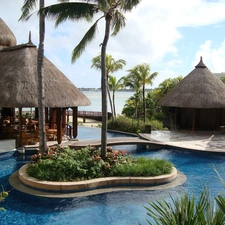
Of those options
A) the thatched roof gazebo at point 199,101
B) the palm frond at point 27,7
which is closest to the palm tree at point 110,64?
the thatched roof gazebo at point 199,101

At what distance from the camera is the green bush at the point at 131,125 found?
1836cm

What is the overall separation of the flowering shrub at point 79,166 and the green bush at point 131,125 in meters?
8.56

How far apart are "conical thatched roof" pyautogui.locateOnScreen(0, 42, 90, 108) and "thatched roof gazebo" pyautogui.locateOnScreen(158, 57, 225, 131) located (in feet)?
21.9

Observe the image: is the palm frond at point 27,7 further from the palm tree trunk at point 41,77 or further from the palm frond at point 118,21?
the palm frond at point 118,21

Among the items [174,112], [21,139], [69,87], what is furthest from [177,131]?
[21,139]

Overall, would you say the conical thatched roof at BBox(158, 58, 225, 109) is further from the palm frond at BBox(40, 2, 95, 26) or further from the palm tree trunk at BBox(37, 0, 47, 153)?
the palm frond at BBox(40, 2, 95, 26)

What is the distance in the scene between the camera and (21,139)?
12.1m

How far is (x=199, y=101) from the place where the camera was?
55.1 feet

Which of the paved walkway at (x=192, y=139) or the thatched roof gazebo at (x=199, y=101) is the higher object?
the thatched roof gazebo at (x=199, y=101)

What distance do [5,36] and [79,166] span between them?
11.6m

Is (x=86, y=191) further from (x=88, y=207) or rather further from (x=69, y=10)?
(x=69, y=10)

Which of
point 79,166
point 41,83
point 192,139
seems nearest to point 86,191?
point 79,166

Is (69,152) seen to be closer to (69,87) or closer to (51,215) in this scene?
(51,215)

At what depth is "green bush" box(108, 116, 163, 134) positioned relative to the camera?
723 inches
